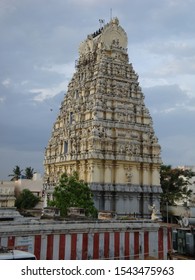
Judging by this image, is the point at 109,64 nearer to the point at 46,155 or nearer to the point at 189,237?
the point at 46,155

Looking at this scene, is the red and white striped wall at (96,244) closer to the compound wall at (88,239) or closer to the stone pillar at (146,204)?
the compound wall at (88,239)

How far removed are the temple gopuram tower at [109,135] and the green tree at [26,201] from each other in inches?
230

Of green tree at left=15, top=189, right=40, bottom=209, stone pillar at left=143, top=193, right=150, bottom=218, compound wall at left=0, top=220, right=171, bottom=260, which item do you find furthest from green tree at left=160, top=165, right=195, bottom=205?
compound wall at left=0, top=220, right=171, bottom=260

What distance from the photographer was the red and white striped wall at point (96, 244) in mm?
19375

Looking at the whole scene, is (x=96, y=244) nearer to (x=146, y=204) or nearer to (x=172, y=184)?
(x=146, y=204)

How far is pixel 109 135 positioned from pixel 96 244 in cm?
3002

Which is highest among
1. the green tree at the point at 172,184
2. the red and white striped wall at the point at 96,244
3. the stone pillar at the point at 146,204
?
the green tree at the point at 172,184

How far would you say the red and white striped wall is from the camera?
63.6 feet

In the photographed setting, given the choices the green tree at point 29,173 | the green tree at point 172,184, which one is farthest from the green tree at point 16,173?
the green tree at point 172,184

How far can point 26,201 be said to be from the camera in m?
60.2

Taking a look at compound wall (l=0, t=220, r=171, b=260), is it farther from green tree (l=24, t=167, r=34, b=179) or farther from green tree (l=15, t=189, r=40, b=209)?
green tree (l=24, t=167, r=34, b=179)

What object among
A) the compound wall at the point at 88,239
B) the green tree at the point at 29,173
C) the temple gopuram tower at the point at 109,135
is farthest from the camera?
the green tree at the point at 29,173

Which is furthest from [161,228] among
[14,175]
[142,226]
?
[14,175]

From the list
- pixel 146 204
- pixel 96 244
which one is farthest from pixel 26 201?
pixel 96 244
